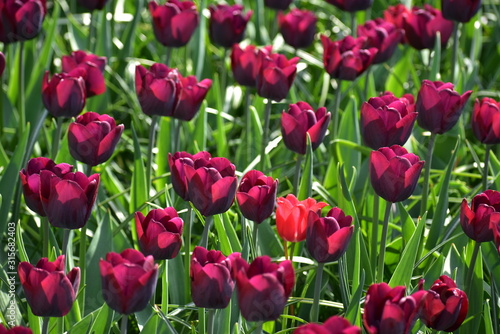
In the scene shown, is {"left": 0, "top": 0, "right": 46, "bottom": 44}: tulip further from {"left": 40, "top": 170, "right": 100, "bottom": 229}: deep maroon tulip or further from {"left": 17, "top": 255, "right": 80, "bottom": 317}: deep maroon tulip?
{"left": 17, "top": 255, "right": 80, "bottom": 317}: deep maroon tulip

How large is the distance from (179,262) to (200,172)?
0.36 metres

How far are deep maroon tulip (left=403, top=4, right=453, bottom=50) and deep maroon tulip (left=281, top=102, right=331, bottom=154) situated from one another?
84 cm

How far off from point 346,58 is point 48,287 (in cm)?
106

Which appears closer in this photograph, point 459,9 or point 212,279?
point 212,279

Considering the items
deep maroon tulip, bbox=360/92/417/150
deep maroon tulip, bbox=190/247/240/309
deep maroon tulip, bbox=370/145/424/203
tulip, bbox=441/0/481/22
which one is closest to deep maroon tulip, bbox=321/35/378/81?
tulip, bbox=441/0/481/22

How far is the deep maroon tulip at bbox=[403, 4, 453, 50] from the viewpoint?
2.34 m

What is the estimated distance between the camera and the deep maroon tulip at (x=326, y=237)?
121cm

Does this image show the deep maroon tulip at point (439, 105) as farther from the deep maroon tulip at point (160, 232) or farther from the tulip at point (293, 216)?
the deep maroon tulip at point (160, 232)

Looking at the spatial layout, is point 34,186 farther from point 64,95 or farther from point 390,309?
point 390,309

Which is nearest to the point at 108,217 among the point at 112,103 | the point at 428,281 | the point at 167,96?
the point at 167,96

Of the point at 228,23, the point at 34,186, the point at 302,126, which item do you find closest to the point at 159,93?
the point at 302,126

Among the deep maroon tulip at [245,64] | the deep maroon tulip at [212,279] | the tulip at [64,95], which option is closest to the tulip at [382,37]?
the deep maroon tulip at [245,64]

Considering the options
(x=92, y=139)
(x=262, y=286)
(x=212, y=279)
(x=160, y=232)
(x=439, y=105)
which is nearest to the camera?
(x=262, y=286)

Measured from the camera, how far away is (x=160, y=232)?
1.26m
